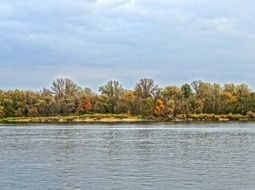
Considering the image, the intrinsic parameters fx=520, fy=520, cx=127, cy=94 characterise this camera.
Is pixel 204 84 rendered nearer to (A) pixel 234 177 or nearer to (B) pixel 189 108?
(B) pixel 189 108

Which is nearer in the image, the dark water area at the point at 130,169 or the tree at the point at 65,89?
the dark water area at the point at 130,169

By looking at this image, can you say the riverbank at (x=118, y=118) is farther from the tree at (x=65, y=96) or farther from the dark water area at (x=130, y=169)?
the dark water area at (x=130, y=169)

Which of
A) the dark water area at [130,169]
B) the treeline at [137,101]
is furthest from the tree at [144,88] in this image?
the dark water area at [130,169]

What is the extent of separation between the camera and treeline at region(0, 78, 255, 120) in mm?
175375

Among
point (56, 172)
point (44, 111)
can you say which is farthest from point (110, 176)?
point (44, 111)

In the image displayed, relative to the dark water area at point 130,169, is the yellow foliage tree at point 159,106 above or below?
above

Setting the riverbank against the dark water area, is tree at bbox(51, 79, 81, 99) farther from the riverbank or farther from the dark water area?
the dark water area

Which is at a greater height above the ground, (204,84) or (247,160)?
(204,84)

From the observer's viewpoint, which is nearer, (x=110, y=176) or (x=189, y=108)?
(x=110, y=176)

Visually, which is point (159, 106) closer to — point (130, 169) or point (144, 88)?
point (144, 88)

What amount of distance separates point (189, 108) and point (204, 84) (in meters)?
13.5

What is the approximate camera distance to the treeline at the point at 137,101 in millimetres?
175375

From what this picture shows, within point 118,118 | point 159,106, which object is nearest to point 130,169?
point 159,106

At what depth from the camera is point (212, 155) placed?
48281 mm
